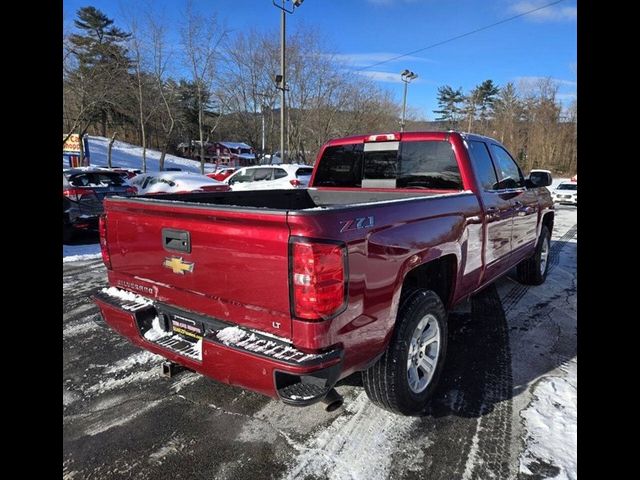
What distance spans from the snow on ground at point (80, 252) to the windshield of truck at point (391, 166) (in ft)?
16.5

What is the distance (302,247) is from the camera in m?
1.94

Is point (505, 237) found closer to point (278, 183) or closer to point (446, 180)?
point (446, 180)

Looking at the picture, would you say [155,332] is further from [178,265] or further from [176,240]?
[176,240]

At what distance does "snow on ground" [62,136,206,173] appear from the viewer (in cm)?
4572

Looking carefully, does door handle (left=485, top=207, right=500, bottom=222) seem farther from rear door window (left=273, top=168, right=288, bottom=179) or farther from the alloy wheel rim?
rear door window (left=273, top=168, right=288, bottom=179)

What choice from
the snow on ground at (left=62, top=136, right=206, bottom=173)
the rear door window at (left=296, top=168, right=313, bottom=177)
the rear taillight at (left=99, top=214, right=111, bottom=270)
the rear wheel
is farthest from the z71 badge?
the snow on ground at (left=62, top=136, right=206, bottom=173)

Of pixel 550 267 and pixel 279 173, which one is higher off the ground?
pixel 279 173

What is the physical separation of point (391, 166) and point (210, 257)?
241cm

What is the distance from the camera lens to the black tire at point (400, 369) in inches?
100

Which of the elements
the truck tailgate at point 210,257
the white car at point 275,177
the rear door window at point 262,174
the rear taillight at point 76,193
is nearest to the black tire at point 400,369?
the truck tailgate at point 210,257

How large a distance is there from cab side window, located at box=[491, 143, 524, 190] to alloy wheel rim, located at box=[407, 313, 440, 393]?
6.38 feet

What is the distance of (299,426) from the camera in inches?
105

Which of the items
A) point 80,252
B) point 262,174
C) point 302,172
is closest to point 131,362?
point 80,252
